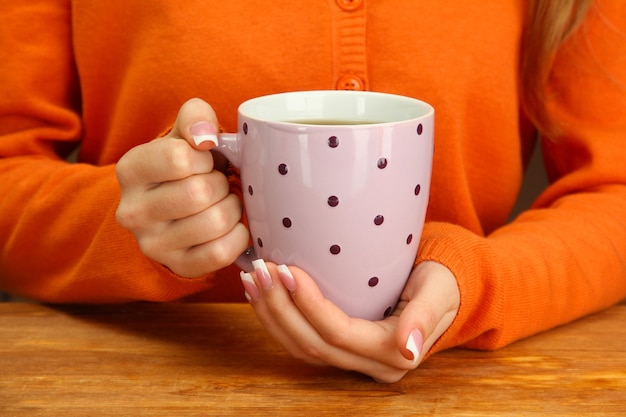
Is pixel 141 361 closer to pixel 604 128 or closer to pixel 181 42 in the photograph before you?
Result: pixel 181 42

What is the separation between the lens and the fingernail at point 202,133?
0.50 meters

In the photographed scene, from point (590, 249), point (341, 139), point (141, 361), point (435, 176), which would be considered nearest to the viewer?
point (341, 139)

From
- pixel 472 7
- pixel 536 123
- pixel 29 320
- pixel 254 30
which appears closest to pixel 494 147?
pixel 536 123

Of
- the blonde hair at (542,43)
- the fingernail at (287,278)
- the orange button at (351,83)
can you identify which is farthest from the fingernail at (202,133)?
the blonde hair at (542,43)

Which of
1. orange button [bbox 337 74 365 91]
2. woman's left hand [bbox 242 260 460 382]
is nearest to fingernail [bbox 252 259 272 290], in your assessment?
woman's left hand [bbox 242 260 460 382]

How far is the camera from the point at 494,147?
2.85 ft

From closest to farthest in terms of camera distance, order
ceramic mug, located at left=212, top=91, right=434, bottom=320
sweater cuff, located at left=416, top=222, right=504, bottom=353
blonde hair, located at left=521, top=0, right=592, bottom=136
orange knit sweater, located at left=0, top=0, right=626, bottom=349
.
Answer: ceramic mug, located at left=212, top=91, right=434, bottom=320 → sweater cuff, located at left=416, top=222, right=504, bottom=353 → orange knit sweater, located at left=0, top=0, right=626, bottom=349 → blonde hair, located at left=521, top=0, right=592, bottom=136

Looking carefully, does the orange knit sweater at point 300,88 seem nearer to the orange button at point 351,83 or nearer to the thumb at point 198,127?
the orange button at point 351,83

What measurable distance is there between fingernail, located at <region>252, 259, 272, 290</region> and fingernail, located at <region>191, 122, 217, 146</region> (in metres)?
0.09

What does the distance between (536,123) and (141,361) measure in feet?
1.81

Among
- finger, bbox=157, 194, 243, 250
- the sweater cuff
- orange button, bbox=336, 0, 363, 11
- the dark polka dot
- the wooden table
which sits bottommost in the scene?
the wooden table

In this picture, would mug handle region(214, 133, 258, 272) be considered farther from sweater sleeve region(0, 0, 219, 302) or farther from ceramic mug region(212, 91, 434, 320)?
sweater sleeve region(0, 0, 219, 302)

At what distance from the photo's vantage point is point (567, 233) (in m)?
0.71

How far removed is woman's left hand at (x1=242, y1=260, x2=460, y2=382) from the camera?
0.50m
